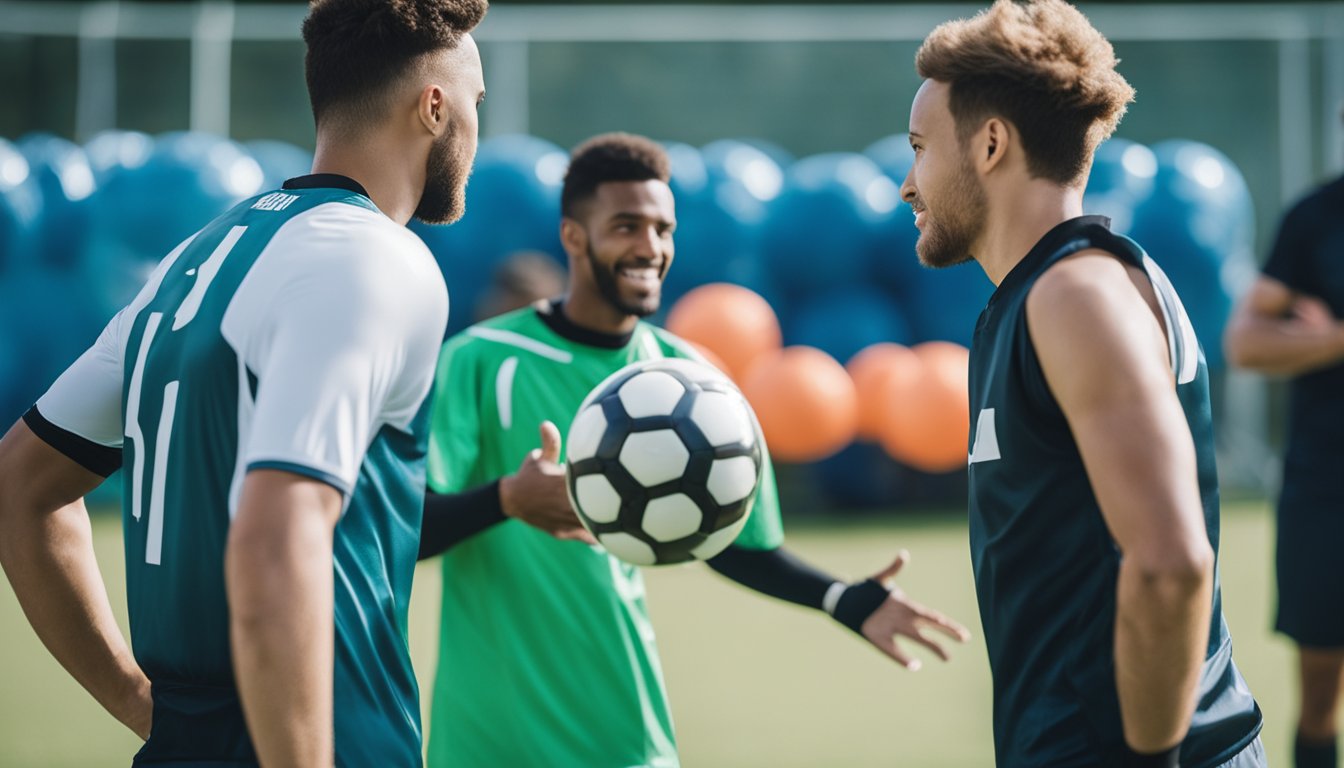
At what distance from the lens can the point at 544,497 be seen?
323cm

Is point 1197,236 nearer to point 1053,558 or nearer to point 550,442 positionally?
point 550,442

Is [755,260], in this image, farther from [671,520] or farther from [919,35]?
[671,520]

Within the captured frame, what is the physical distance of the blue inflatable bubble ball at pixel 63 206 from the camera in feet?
45.0

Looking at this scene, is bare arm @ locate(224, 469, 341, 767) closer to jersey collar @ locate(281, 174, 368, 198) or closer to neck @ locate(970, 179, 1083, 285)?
jersey collar @ locate(281, 174, 368, 198)

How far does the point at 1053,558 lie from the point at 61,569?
1.69 m

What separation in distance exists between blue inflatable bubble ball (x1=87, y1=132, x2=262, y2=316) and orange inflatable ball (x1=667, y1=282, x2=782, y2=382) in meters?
4.40

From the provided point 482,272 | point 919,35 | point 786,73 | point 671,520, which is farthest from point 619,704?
point 786,73

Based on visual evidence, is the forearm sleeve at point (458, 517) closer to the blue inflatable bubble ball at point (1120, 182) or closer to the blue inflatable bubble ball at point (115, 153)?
the blue inflatable bubble ball at point (1120, 182)

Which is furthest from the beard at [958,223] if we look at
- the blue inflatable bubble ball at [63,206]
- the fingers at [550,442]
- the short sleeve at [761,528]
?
the blue inflatable bubble ball at [63,206]

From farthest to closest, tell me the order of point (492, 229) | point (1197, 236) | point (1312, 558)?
point (492, 229)
point (1197, 236)
point (1312, 558)

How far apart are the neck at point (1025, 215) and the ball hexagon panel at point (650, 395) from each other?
3.23 ft

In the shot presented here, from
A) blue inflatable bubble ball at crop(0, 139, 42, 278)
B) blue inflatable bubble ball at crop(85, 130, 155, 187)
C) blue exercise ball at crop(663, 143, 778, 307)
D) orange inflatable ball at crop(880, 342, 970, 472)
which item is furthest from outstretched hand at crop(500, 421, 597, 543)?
blue inflatable bubble ball at crop(0, 139, 42, 278)

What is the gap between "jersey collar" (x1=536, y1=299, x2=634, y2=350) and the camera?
12.9ft

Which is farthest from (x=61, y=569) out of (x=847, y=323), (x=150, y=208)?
(x=847, y=323)
